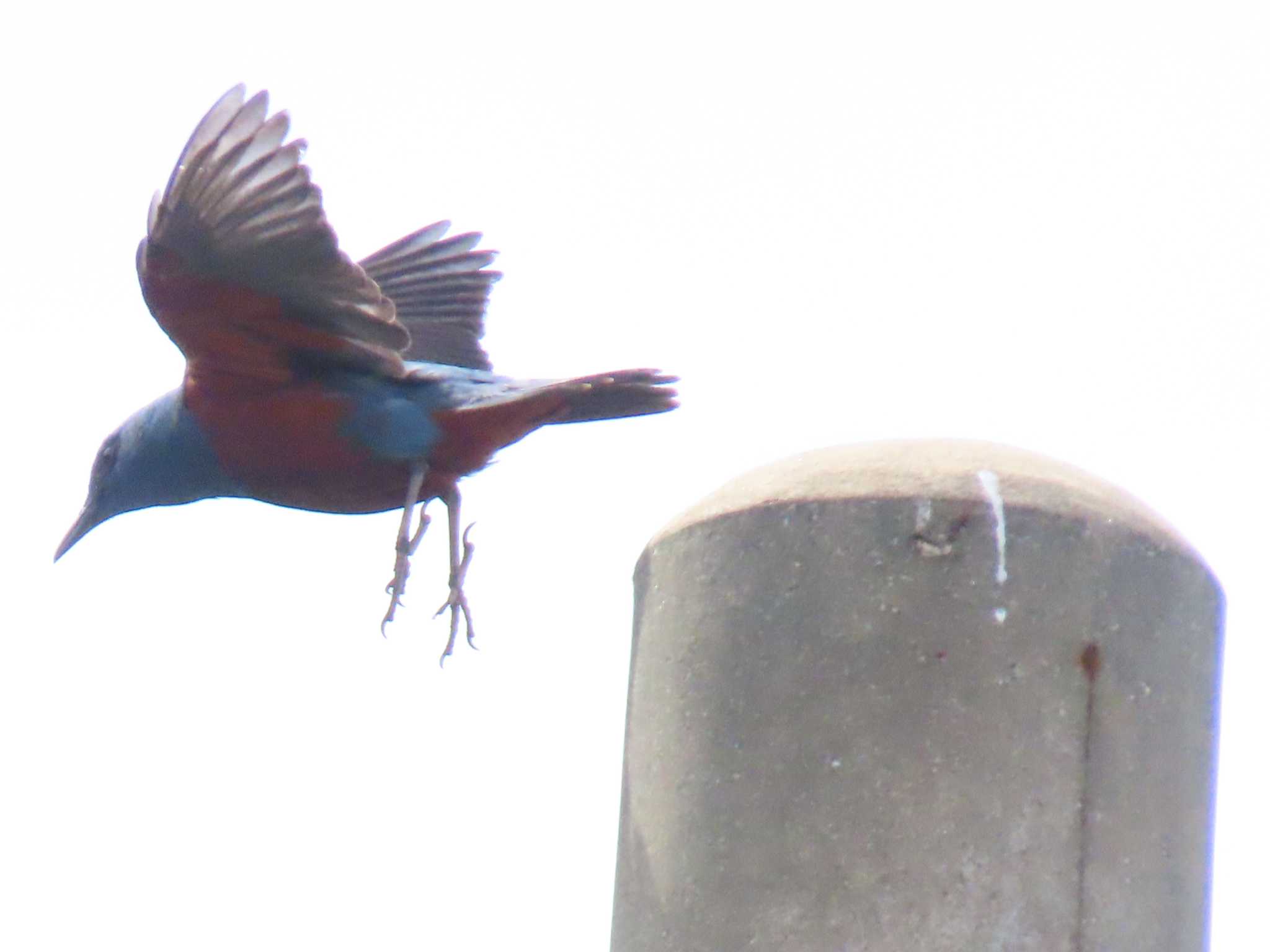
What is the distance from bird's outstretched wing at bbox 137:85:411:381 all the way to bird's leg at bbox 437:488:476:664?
0.48 m

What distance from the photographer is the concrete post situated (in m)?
3.21

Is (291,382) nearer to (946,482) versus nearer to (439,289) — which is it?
(439,289)

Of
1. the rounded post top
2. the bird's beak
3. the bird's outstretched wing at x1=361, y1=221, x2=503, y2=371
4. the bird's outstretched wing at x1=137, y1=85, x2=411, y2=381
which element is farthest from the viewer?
the bird's outstretched wing at x1=361, y1=221, x2=503, y2=371

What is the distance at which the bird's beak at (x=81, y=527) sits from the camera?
22.1ft

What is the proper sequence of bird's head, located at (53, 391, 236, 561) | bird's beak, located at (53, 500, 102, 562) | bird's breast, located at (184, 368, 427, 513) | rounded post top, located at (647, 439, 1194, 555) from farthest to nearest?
bird's beak, located at (53, 500, 102, 562)
bird's head, located at (53, 391, 236, 561)
bird's breast, located at (184, 368, 427, 513)
rounded post top, located at (647, 439, 1194, 555)

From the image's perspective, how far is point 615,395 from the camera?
5625 millimetres

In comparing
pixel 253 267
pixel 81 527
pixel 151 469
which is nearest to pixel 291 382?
pixel 253 267

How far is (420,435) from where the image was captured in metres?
5.84

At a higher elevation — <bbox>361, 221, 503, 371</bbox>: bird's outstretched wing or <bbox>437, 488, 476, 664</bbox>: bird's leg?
<bbox>361, 221, 503, 371</bbox>: bird's outstretched wing

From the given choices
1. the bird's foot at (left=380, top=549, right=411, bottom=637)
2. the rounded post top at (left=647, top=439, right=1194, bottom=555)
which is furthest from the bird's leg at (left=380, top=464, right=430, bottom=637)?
the rounded post top at (left=647, top=439, right=1194, bottom=555)

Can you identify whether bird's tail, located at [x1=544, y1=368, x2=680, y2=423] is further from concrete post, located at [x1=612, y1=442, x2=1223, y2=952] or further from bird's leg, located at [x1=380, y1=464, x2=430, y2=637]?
concrete post, located at [x1=612, y1=442, x2=1223, y2=952]

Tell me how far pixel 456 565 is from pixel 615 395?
867mm

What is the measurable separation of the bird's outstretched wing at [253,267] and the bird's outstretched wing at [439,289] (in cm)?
120

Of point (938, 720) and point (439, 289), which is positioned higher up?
point (439, 289)
